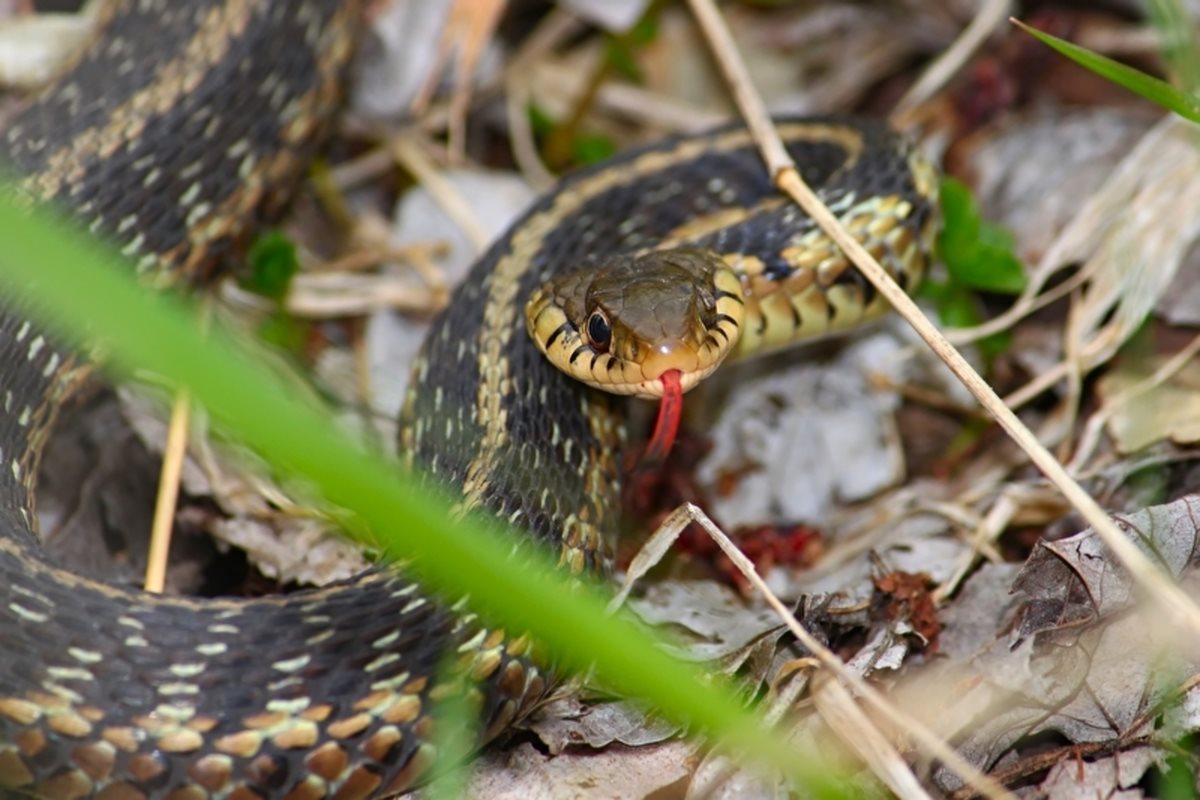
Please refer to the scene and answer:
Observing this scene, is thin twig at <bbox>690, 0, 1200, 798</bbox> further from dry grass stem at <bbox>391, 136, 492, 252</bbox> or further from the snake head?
dry grass stem at <bbox>391, 136, 492, 252</bbox>

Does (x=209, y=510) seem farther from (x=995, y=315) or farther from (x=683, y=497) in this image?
(x=995, y=315)

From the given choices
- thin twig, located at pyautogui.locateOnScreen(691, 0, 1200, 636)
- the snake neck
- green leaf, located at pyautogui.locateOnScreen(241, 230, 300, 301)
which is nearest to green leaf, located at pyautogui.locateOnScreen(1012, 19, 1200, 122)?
thin twig, located at pyautogui.locateOnScreen(691, 0, 1200, 636)

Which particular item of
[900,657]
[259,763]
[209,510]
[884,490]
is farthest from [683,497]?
[259,763]

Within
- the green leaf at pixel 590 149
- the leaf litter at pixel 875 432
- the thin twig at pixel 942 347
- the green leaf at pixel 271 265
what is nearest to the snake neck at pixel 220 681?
the leaf litter at pixel 875 432

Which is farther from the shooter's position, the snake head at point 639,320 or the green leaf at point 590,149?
the green leaf at point 590,149

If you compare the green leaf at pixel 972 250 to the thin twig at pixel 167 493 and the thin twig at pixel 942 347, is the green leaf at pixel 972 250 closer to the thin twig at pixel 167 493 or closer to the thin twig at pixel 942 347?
the thin twig at pixel 942 347

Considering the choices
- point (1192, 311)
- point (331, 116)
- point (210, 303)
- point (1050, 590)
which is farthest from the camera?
point (331, 116)

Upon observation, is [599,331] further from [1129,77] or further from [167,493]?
[1129,77]

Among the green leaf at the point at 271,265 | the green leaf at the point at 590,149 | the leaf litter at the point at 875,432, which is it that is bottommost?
the leaf litter at the point at 875,432

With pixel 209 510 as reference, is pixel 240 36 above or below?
above
